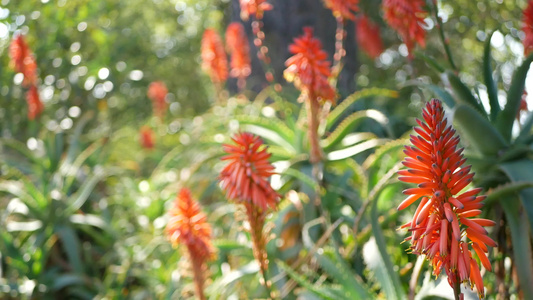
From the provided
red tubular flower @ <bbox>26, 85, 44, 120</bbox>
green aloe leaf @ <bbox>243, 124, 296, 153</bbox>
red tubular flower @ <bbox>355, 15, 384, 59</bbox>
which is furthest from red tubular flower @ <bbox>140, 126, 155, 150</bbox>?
green aloe leaf @ <bbox>243, 124, 296, 153</bbox>

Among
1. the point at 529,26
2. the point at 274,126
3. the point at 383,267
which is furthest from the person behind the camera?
the point at 274,126

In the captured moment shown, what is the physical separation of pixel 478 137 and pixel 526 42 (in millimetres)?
560

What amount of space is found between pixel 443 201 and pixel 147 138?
406 centimetres

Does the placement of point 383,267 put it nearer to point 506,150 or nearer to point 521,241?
point 521,241

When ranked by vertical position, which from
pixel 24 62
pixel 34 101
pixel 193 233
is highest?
pixel 193 233

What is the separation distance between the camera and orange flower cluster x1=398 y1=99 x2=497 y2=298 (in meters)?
0.97

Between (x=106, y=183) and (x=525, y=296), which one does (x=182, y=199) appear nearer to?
(x=525, y=296)

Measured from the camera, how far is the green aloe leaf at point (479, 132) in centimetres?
168

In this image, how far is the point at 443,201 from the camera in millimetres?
1000

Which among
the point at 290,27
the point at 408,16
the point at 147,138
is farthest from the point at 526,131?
the point at 147,138

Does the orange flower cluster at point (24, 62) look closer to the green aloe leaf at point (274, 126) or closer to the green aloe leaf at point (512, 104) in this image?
the green aloe leaf at point (274, 126)

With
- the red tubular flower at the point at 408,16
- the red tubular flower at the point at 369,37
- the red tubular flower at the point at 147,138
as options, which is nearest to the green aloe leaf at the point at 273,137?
the red tubular flower at the point at 408,16

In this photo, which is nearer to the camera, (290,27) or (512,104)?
(512,104)

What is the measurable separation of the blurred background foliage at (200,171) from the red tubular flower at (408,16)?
22 cm
